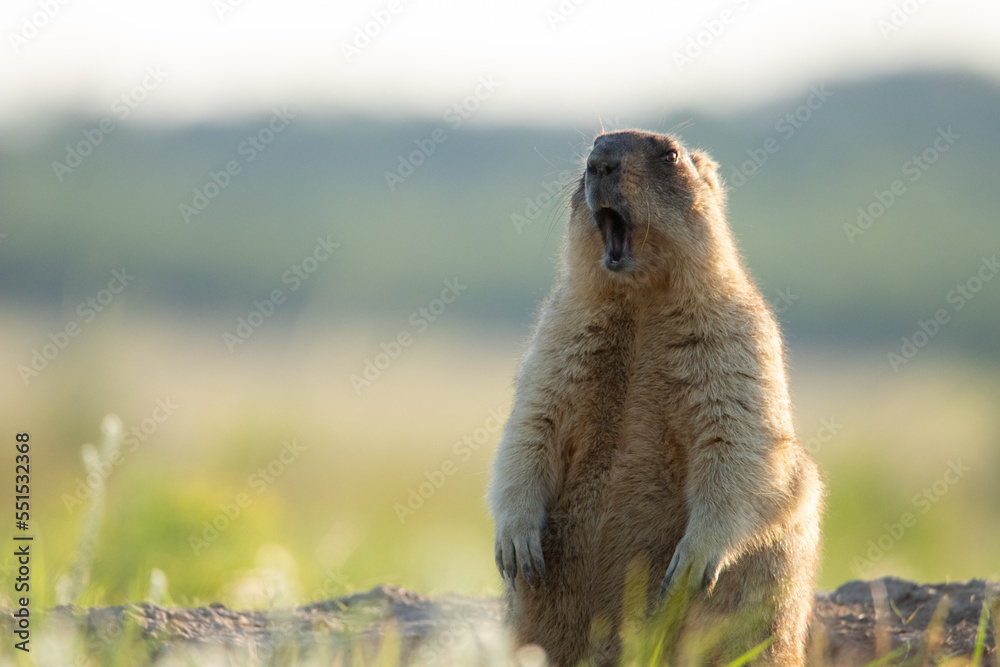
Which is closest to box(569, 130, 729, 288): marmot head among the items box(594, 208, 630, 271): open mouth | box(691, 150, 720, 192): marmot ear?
box(594, 208, 630, 271): open mouth

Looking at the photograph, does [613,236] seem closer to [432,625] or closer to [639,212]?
[639,212]

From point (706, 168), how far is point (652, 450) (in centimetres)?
178

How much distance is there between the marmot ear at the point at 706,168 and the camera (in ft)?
18.3

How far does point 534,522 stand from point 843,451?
30.6 ft

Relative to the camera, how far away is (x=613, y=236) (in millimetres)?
5023

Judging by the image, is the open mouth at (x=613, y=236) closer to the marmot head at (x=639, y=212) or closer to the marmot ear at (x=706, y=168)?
the marmot head at (x=639, y=212)

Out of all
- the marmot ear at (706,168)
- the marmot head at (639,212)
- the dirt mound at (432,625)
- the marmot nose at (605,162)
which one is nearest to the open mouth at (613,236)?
the marmot head at (639,212)

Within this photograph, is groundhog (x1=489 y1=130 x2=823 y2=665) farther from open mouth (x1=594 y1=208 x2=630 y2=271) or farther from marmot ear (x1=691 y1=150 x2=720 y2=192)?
marmot ear (x1=691 y1=150 x2=720 y2=192)

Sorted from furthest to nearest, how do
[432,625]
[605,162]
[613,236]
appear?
[432,625]
[613,236]
[605,162]

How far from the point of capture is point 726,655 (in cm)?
459

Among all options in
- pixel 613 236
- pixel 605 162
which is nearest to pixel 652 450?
pixel 613 236

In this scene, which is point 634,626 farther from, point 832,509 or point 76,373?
point 832,509

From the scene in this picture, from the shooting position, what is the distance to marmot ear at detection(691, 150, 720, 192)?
5590 millimetres

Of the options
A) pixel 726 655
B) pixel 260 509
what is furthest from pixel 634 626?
pixel 260 509
